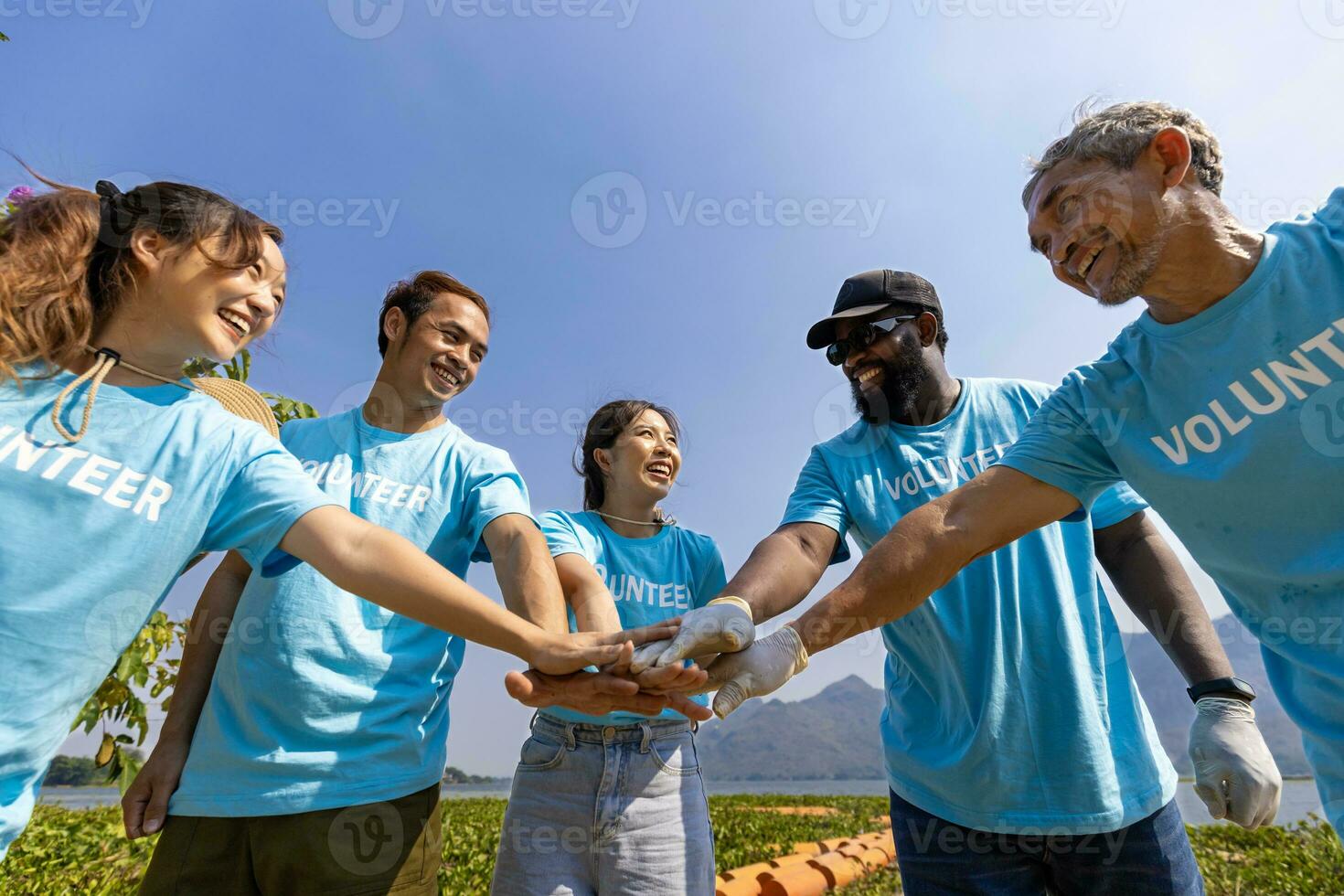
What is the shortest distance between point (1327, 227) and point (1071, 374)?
64 cm

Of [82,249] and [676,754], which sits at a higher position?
[82,249]

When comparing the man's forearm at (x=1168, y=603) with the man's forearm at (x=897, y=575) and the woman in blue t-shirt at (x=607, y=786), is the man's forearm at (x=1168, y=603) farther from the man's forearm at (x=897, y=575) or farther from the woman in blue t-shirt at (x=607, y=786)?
the woman in blue t-shirt at (x=607, y=786)

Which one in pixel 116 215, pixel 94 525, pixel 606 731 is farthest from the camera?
pixel 606 731

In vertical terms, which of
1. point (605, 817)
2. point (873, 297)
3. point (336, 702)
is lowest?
point (605, 817)

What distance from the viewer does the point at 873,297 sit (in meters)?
3.09

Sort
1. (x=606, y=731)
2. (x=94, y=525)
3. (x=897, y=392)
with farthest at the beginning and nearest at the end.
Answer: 1. (x=897, y=392)
2. (x=606, y=731)
3. (x=94, y=525)

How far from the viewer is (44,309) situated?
1.68 m

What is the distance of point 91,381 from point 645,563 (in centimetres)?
196

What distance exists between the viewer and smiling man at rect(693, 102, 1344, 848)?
169cm

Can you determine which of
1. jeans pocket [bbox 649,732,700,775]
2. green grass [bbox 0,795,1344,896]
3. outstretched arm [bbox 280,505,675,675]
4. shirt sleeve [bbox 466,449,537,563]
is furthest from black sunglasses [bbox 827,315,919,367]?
green grass [bbox 0,795,1344,896]

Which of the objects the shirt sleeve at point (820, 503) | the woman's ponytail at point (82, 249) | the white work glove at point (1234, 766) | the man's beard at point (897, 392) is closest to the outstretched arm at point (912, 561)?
the shirt sleeve at point (820, 503)

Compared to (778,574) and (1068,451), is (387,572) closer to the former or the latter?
(778,574)

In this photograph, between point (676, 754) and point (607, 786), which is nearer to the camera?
point (607, 786)

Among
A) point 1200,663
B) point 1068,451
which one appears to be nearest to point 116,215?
point 1068,451
